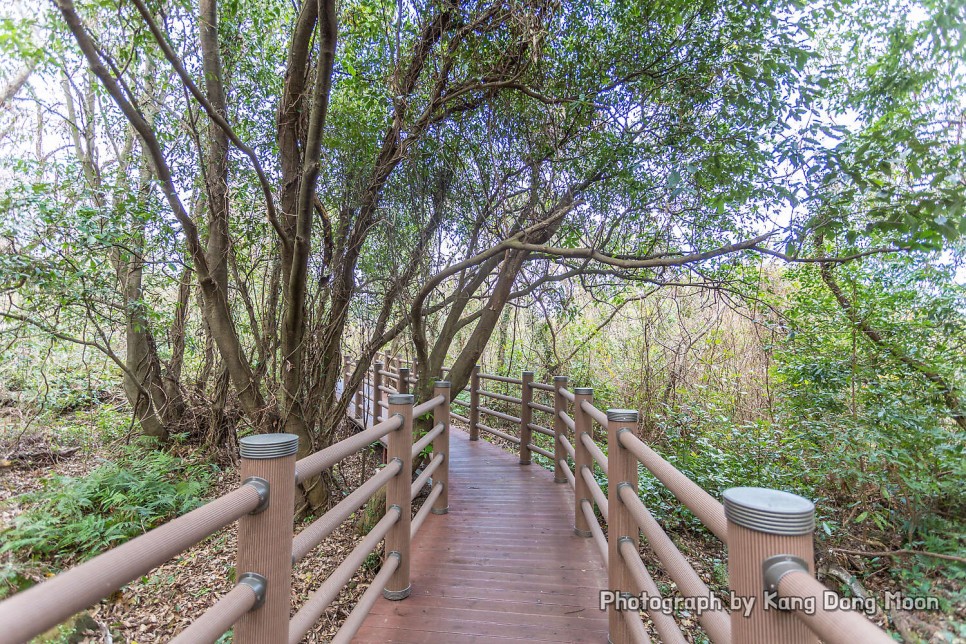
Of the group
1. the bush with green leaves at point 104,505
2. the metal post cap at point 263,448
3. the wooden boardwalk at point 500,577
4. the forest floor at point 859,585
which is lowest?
the forest floor at point 859,585

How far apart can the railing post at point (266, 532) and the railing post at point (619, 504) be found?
3.97ft

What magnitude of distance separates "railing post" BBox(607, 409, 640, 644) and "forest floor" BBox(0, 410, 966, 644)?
1.49m

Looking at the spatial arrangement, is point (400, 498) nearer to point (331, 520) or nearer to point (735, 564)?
point (331, 520)

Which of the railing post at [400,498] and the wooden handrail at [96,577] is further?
the railing post at [400,498]

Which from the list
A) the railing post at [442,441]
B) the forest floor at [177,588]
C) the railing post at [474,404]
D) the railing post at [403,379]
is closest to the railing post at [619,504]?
the railing post at [442,441]

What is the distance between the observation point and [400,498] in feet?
7.50

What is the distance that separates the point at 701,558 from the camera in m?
3.90

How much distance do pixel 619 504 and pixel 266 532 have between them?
1.31 meters

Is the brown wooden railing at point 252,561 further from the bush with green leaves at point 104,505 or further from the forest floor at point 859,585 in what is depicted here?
the bush with green leaves at point 104,505

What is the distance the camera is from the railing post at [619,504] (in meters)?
1.78

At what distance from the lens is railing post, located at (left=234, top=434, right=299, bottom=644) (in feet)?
3.75

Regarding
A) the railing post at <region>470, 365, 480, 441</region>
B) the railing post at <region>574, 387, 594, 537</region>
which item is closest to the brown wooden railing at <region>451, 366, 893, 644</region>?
the railing post at <region>574, 387, 594, 537</region>

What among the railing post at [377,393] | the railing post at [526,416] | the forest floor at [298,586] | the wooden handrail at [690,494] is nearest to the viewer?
the wooden handrail at [690,494]

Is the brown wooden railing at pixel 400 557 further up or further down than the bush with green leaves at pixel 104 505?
further up
